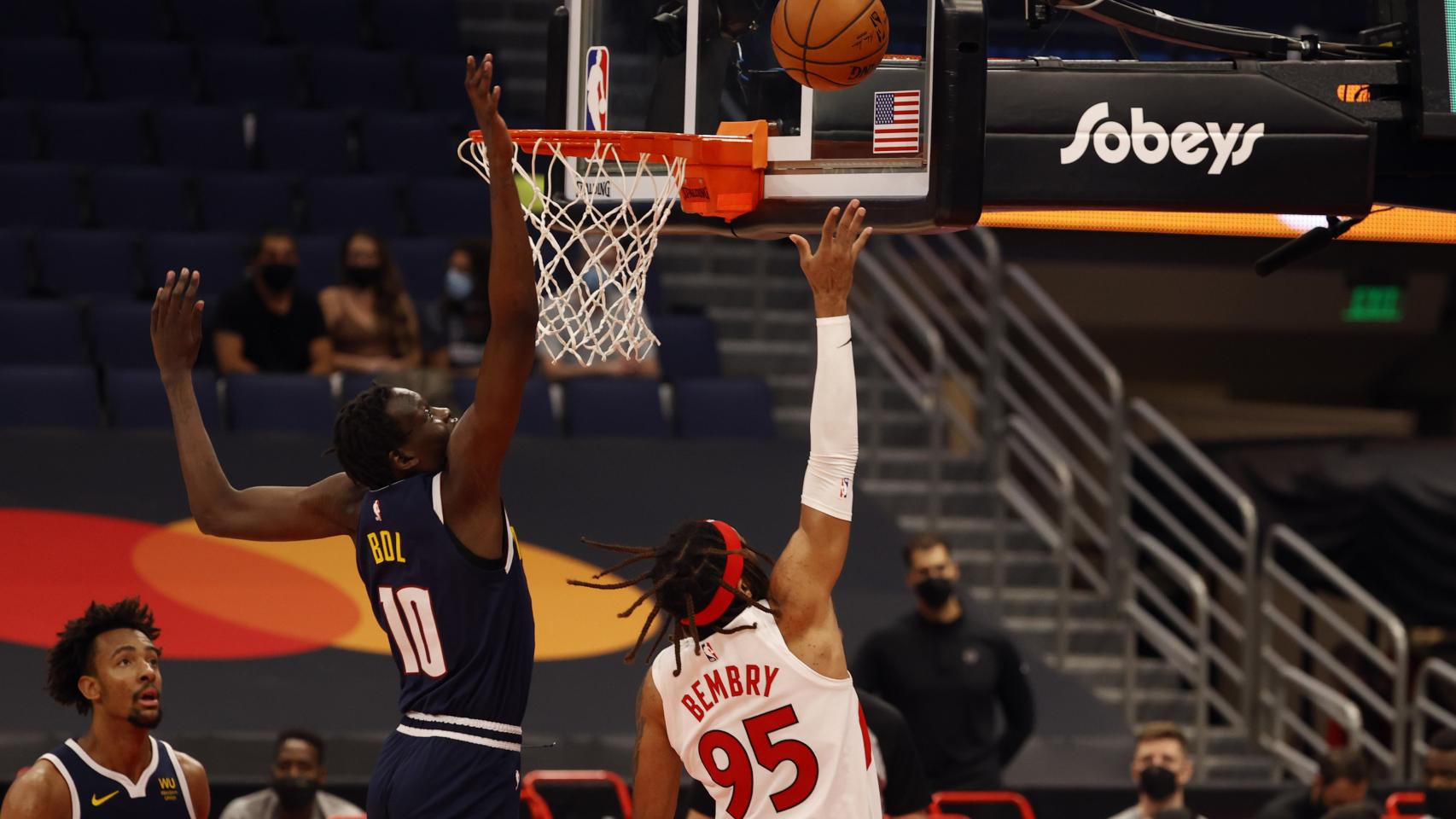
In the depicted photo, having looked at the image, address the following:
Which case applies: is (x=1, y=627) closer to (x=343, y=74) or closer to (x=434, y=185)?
(x=434, y=185)

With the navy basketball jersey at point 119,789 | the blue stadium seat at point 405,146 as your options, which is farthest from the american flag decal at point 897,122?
the blue stadium seat at point 405,146

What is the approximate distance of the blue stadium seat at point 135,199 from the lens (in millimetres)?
11648

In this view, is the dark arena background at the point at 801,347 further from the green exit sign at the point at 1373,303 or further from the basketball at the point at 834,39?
the basketball at the point at 834,39

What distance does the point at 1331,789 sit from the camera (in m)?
7.69

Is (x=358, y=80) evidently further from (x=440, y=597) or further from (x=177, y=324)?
(x=440, y=597)

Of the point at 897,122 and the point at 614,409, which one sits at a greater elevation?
the point at 897,122

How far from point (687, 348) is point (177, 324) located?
6.90 meters

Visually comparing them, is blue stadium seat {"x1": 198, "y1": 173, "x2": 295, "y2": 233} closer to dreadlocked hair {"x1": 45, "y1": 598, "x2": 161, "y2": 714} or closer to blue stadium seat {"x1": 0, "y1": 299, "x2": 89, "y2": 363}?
blue stadium seat {"x1": 0, "y1": 299, "x2": 89, "y2": 363}

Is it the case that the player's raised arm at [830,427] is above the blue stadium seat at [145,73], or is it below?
below

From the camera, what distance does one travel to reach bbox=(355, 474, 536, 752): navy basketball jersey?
13.7 ft

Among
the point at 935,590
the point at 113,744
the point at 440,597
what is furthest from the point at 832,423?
the point at 935,590

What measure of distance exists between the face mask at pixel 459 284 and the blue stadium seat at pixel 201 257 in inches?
58.1

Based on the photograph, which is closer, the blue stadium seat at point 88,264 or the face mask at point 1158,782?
the face mask at point 1158,782

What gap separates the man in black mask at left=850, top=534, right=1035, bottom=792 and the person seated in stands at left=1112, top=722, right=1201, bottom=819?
0.68 meters
